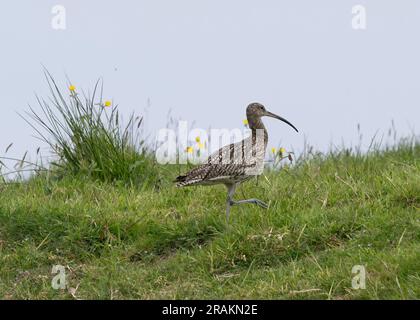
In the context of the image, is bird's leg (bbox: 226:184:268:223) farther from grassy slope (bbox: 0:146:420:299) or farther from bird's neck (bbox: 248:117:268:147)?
bird's neck (bbox: 248:117:268:147)

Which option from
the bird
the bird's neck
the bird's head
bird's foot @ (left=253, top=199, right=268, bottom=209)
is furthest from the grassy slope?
the bird's head

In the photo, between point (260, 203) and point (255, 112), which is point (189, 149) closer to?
point (255, 112)

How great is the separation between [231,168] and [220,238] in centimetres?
98

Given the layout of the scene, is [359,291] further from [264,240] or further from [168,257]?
[168,257]

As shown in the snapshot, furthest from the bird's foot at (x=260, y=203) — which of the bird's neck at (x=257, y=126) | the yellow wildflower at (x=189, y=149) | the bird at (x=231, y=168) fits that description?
the yellow wildflower at (x=189, y=149)

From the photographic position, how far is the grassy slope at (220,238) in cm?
926

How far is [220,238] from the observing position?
1020 cm

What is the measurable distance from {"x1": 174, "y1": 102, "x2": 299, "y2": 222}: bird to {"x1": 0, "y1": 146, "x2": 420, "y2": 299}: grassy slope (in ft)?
1.10

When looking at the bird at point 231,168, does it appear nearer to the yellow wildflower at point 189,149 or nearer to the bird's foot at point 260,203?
the bird's foot at point 260,203

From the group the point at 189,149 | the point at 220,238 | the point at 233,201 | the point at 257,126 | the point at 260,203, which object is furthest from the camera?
the point at 189,149

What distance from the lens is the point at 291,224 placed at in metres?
10.3

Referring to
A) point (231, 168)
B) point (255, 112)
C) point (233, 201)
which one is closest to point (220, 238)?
point (233, 201)

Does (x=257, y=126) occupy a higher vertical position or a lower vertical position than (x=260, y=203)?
higher

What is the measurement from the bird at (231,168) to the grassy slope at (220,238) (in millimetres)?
336
